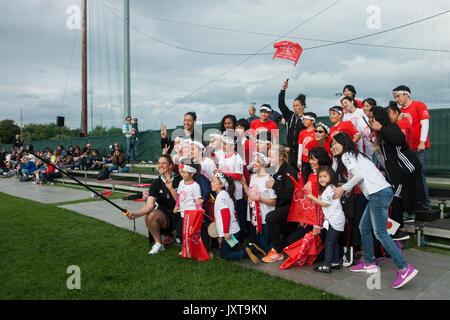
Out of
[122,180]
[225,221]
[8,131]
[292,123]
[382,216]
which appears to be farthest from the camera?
[8,131]

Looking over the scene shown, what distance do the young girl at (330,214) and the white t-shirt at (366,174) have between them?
0.34m

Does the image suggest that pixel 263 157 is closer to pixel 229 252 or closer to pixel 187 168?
pixel 187 168

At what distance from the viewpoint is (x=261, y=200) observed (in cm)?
476

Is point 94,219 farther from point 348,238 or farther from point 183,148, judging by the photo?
point 348,238

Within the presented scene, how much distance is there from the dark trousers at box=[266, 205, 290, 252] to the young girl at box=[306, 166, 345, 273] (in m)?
0.65

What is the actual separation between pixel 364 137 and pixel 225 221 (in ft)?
8.36

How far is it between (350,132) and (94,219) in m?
5.47

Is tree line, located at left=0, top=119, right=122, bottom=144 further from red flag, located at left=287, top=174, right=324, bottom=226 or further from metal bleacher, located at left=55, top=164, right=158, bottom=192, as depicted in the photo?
red flag, located at left=287, top=174, right=324, bottom=226

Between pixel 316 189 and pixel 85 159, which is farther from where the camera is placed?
pixel 85 159

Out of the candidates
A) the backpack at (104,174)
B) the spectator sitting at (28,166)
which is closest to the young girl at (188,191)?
the backpack at (104,174)

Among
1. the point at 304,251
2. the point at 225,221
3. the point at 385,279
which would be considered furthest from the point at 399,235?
the point at 225,221

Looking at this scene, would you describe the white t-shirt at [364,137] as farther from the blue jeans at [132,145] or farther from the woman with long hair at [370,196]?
the blue jeans at [132,145]

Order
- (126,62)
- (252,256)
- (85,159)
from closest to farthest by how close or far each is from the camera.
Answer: (252,256)
(126,62)
(85,159)

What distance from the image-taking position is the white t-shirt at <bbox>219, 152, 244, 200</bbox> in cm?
503
